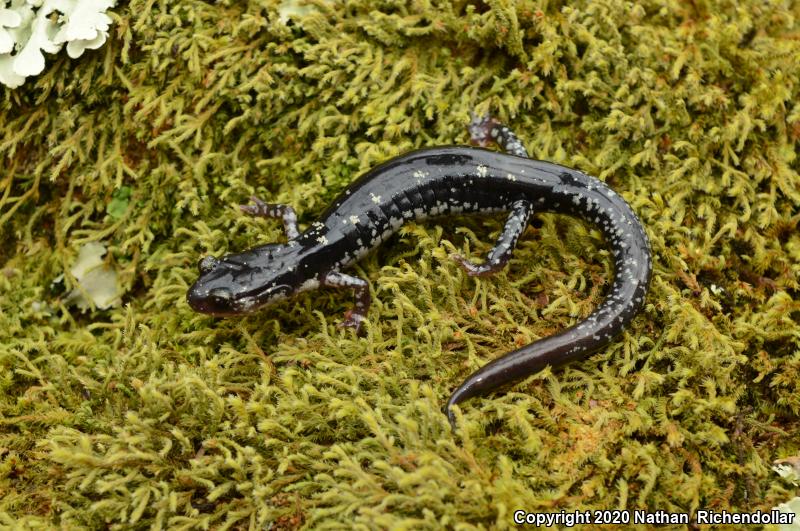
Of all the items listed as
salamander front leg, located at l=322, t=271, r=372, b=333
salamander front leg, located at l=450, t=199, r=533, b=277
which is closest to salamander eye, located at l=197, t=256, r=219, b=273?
salamander front leg, located at l=322, t=271, r=372, b=333

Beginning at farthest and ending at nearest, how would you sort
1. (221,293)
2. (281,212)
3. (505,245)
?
1. (281,212)
2. (505,245)
3. (221,293)

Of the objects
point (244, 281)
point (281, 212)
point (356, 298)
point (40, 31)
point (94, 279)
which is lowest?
point (94, 279)

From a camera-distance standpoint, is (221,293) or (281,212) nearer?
(221,293)

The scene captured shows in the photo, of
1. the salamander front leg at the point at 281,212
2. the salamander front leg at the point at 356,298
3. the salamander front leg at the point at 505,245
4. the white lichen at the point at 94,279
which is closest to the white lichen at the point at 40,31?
the white lichen at the point at 94,279

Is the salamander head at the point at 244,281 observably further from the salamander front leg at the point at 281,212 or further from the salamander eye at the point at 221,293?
the salamander front leg at the point at 281,212

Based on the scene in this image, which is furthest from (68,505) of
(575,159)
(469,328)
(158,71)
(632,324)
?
(575,159)

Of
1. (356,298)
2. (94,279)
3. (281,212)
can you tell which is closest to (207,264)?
(281,212)

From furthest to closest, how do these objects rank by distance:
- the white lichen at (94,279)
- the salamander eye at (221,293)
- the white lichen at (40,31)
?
1. the white lichen at (94,279)
2. the white lichen at (40,31)
3. the salamander eye at (221,293)

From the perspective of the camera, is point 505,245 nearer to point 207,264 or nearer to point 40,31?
point 207,264

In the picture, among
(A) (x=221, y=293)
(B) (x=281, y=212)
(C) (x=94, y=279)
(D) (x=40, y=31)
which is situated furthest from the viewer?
(C) (x=94, y=279)
